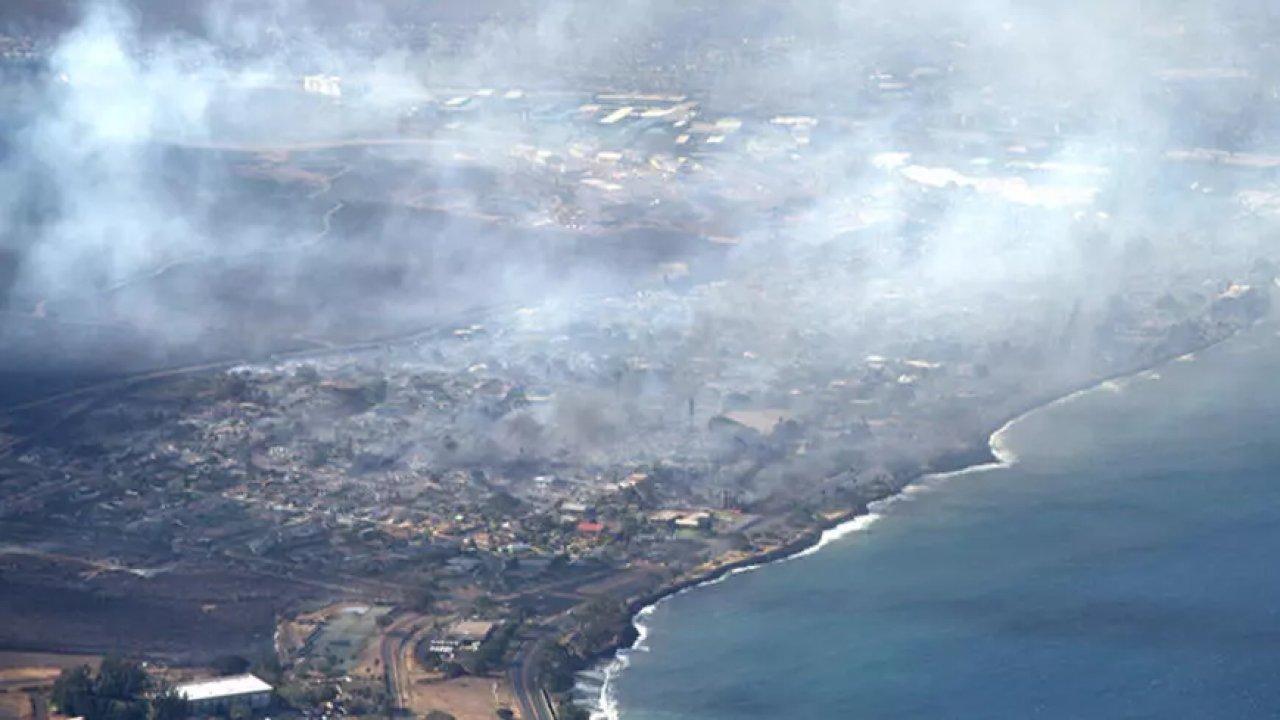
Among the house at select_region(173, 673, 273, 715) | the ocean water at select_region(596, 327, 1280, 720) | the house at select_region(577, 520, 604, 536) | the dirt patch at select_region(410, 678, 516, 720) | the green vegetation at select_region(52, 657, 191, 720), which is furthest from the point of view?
the house at select_region(577, 520, 604, 536)

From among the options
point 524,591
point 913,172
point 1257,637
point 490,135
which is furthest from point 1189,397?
point 490,135

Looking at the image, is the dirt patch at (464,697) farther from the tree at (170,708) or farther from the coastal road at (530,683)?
the tree at (170,708)

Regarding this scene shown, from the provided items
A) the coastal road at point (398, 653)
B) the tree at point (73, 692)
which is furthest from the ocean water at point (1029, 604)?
the tree at point (73, 692)

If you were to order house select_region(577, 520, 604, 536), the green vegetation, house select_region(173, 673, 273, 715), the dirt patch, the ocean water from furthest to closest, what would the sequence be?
1. house select_region(577, 520, 604, 536)
2. the ocean water
3. the dirt patch
4. house select_region(173, 673, 273, 715)
5. the green vegetation

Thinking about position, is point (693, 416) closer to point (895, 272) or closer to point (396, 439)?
point (396, 439)

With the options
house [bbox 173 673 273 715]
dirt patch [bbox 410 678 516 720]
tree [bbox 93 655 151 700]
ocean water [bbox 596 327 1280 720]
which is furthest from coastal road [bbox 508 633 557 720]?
tree [bbox 93 655 151 700]

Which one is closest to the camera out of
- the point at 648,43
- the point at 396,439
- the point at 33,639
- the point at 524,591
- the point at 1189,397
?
the point at 33,639

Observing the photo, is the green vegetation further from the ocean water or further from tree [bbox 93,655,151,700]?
the ocean water
